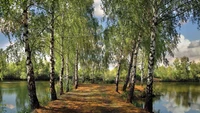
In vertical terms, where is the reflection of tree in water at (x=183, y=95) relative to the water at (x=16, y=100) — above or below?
below

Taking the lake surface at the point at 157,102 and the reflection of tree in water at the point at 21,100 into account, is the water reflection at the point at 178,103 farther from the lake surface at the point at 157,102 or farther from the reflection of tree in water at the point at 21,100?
the reflection of tree in water at the point at 21,100

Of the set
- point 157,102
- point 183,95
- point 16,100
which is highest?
point 16,100

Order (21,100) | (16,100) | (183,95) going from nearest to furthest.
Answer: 1. (21,100)
2. (16,100)
3. (183,95)

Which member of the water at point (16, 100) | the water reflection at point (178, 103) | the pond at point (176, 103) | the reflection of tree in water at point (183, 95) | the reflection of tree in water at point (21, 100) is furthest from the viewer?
the reflection of tree in water at point (183, 95)

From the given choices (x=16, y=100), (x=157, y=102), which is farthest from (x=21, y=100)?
(x=157, y=102)

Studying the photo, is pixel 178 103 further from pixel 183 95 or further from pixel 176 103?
pixel 183 95

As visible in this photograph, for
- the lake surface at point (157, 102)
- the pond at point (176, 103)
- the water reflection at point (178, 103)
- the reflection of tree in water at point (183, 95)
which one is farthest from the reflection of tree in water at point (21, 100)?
the reflection of tree in water at point (183, 95)

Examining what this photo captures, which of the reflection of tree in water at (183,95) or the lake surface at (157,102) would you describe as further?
the reflection of tree in water at (183,95)

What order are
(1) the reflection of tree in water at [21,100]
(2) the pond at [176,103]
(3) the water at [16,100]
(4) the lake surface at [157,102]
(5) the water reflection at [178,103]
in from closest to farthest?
(3) the water at [16,100], (4) the lake surface at [157,102], (1) the reflection of tree in water at [21,100], (2) the pond at [176,103], (5) the water reflection at [178,103]

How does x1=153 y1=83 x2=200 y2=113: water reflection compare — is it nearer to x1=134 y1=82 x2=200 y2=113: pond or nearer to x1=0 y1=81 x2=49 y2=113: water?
x1=134 y1=82 x2=200 y2=113: pond

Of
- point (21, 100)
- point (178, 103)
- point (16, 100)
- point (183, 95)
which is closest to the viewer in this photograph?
point (21, 100)

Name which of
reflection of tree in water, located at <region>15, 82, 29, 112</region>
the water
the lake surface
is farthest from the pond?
reflection of tree in water, located at <region>15, 82, 29, 112</region>

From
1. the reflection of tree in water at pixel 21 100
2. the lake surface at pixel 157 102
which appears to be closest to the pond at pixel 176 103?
the lake surface at pixel 157 102

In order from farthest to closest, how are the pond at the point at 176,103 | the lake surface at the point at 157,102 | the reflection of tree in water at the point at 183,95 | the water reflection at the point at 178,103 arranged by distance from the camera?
the reflection of tree in water at the point at 183,95
the water reflection at the point at 178,103
the pond at the point at 176,103
the lake surface at the point at 157,102
